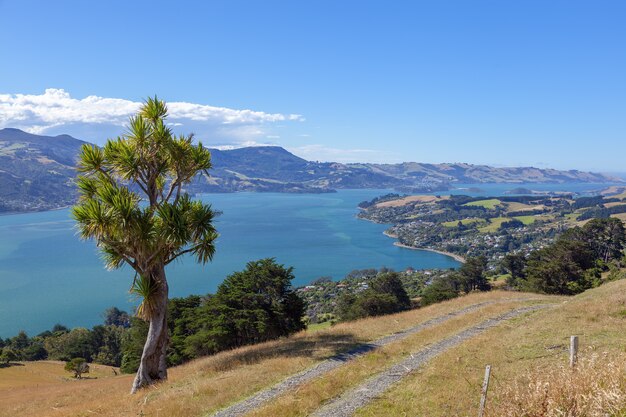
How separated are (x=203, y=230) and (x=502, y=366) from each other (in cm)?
1173

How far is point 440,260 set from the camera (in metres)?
175

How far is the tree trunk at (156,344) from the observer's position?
52.5 ft

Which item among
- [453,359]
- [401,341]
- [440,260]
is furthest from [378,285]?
[440,260]

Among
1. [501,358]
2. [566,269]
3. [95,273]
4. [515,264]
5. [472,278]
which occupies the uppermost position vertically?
[501,358]

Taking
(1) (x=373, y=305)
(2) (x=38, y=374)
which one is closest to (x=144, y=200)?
(2) (x=38, y=374)

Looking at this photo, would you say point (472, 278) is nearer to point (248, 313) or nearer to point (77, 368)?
point (248, 313)

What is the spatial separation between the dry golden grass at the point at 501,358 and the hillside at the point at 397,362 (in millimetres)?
30

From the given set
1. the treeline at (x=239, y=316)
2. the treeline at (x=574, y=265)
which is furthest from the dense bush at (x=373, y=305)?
the treeline at (x=239, y=316)

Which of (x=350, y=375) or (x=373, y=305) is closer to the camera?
(x=350, y=375)

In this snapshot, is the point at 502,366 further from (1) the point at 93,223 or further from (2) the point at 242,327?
(2) the point at 242,327

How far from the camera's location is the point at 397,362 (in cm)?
1449

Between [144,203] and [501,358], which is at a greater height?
[144,203]

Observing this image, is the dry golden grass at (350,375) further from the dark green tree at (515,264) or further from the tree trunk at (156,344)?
the dark green tree at (515,264)

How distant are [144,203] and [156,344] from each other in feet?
19.5
